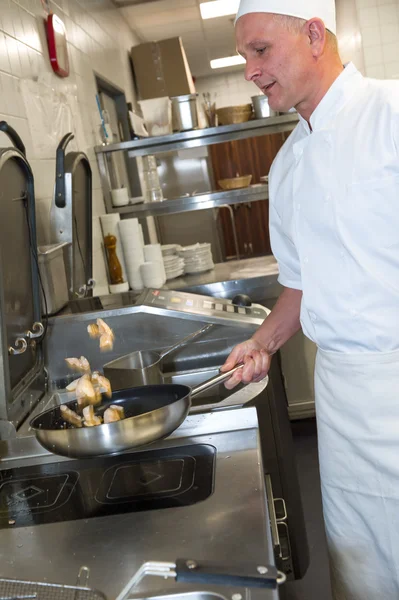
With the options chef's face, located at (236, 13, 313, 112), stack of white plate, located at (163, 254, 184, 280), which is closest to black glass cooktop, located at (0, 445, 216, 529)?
chef's face, located at (236, 13, 313, 112)

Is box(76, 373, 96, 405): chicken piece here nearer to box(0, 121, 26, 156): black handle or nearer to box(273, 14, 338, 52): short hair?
box(0, 121, 26, 156): black handle

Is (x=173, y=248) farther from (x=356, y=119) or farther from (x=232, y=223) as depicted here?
(x=232, y=223)

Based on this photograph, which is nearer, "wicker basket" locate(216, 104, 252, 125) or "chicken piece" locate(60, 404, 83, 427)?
"chicken piece" locate(60, 404, 83, 427)

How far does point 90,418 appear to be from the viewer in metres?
1.36

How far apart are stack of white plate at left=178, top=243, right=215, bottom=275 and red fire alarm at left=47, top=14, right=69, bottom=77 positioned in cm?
111

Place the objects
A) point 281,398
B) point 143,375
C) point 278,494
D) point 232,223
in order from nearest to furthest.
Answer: point 143,375
point 278,494
point 281,398
point 232,223

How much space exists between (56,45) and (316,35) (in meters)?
1.76

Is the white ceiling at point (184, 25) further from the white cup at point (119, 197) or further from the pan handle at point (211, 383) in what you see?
the pan handle at point (211, 383)

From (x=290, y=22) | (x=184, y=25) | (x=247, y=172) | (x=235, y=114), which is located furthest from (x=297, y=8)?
(x=247, y=172)

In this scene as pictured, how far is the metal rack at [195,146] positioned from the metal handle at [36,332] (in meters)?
1.76

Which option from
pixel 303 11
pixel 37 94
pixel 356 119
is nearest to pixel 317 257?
pixel 356 119

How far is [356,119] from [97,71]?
2910mm

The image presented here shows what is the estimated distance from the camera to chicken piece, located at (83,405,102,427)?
1.35m

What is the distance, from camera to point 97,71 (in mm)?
4031
